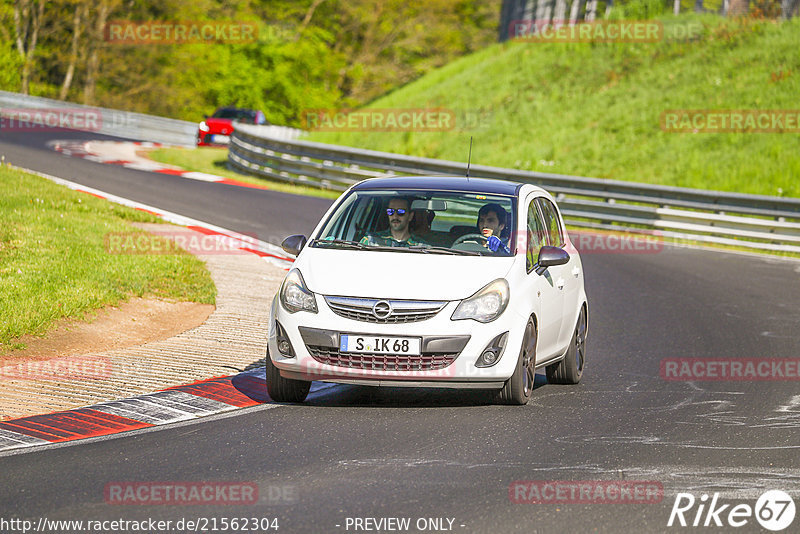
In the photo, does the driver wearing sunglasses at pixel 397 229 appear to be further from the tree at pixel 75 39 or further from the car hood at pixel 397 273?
the tree at pixel 75 39

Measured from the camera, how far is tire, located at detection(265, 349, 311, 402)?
327 inches

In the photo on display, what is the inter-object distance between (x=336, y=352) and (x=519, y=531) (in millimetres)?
2778

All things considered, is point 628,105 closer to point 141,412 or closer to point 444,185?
point 444,185

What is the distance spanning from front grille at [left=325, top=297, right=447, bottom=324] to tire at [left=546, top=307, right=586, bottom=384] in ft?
6.72

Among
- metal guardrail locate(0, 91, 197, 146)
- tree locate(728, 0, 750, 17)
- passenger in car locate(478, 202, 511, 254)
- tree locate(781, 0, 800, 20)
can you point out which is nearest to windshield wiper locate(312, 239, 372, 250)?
passenger in car locate(478, 202, 511, 254)

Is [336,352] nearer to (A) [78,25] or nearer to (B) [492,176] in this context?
(B) [492,176]

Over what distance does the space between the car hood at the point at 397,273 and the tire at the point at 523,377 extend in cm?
52

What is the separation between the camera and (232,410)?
320 inches

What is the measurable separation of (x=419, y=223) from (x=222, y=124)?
31.9 metres

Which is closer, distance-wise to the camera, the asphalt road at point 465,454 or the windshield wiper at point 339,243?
the asphalt road at point 465,454

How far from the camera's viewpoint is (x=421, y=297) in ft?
25.8

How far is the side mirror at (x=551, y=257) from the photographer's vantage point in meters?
8.61

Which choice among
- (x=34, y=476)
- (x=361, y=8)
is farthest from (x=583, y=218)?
(x=361, y=8)

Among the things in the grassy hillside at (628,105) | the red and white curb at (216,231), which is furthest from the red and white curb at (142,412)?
the grassy hillside at (628,105)
